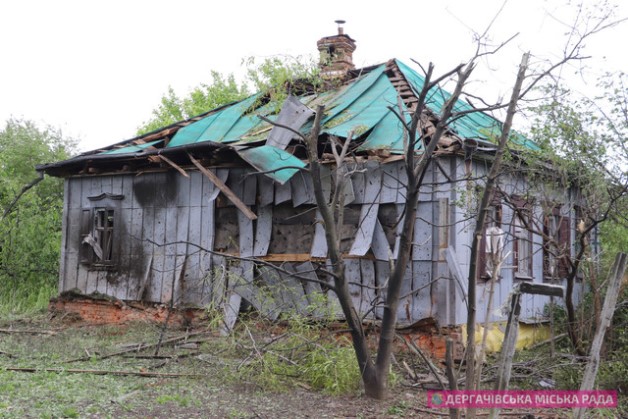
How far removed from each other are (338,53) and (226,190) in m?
4.12

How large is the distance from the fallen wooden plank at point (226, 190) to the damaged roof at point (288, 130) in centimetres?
27

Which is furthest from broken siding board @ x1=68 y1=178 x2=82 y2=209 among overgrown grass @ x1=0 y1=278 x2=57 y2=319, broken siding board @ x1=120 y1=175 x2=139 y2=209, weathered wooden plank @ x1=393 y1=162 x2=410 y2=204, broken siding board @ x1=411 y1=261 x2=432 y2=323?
broken siding board @ x1=411 y1=261 x2=432 y2=323

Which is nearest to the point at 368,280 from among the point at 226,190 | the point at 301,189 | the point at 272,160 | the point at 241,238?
the point at 301,189

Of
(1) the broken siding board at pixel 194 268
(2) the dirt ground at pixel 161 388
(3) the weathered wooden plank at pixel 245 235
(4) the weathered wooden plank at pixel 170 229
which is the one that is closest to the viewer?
(2) the dirt ground at pixel 161 388

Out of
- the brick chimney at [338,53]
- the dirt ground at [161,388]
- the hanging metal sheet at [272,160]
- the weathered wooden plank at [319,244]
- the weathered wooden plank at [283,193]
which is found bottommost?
the dirt ground at [161,388]

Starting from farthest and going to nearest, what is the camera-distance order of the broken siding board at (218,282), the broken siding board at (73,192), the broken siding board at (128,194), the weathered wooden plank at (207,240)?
1. the broken siding board at (73,192)
2. the broken siding board at (128,194)
3. the weathered wooden plank at (207,240)
4. the broken siding board at (218,282)

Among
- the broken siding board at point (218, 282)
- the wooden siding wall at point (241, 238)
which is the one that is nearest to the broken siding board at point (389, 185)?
the wooden siding wall at point (241, 238)

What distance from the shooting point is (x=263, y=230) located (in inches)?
479

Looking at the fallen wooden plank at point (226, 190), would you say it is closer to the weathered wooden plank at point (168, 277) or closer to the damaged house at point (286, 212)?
the damaged house at point (286, 212)

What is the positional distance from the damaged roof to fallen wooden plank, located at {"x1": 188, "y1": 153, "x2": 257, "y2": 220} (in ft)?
0.88

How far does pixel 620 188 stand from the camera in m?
9.36

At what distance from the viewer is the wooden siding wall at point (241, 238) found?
419 inches

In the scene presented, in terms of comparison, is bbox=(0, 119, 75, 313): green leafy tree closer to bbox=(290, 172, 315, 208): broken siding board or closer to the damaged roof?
the damaged roof

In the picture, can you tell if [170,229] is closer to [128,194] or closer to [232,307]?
[128,194]
